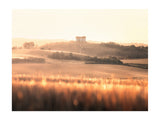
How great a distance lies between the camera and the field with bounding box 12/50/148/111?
14.9 feet

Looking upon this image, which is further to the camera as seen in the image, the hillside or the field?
the hillside

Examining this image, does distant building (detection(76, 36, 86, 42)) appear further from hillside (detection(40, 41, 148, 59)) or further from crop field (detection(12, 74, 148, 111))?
crop field (detection(12, 74, 148, 111))

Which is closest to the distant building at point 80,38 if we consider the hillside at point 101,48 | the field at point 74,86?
the hillside at point 101,48

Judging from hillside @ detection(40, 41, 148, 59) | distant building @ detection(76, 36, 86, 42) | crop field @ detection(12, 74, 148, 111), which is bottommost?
crop field @ detection(12, 74, 148, 111)

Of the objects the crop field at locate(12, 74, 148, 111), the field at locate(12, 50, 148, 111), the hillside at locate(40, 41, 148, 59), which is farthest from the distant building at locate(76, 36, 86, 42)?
the crop field at locate(12, 74, 148, 111)

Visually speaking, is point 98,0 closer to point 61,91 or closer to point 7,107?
point 61,91

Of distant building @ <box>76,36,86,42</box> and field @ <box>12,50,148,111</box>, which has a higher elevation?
distant building @ <box>76,36,86,42</box>

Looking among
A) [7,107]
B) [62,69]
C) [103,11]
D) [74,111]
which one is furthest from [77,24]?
[7,107]

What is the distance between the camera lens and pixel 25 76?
4.66m

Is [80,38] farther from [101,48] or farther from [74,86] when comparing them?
A: [74,86]

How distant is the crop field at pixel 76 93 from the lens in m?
4.54

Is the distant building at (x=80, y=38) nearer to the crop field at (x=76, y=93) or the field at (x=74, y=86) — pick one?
the field at (x=74, y=86)

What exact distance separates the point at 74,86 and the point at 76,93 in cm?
14
